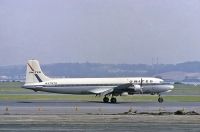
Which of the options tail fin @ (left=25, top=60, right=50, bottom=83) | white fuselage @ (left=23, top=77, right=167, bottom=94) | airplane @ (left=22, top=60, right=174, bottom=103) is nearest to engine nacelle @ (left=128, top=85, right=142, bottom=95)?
airplane @ (left=22, top=60, right=174, bottom=103)

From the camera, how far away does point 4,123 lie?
38.6 metres

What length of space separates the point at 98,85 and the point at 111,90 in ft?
8.08

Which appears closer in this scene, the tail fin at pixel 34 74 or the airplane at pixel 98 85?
the airplane at pixel 98 85

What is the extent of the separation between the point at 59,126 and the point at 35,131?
12.5 feet

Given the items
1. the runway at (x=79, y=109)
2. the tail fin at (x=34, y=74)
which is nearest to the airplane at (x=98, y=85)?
the tail fin at (x=34, y=74)

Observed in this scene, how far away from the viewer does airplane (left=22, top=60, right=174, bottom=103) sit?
74562mm

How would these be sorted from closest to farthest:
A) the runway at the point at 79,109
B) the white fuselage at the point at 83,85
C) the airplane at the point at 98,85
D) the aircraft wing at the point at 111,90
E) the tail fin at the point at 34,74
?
1. the runway at the point at 79,109
2. the aircraft wing at the point at 111,90
3. the airplane at the point at 98,85
4. the white fuselage at the point at 83,85
5. the tail fin at the point at 34,74

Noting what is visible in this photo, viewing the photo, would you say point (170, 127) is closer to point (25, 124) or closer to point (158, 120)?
point (158, 120)

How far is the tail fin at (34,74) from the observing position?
76.2 meters

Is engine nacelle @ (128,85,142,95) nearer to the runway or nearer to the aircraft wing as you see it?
the aircraft wing

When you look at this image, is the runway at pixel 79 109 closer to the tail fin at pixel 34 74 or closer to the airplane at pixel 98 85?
the airplane at pixel 98 85

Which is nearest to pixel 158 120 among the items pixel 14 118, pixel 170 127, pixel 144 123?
pixel 144 123

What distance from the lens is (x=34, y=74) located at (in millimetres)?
76688

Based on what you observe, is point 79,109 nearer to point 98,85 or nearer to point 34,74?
point 98,85
